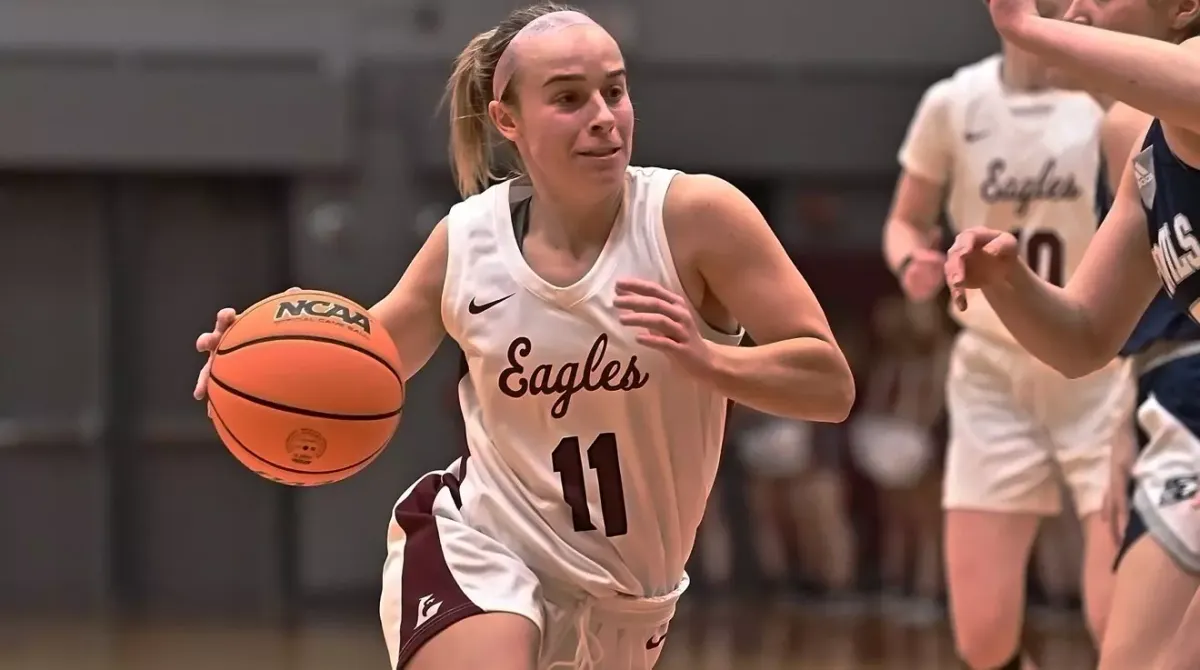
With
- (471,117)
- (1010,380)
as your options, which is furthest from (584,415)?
(1010,380)

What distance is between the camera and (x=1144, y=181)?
3.01 meters

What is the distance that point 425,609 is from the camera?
3057 millimetres

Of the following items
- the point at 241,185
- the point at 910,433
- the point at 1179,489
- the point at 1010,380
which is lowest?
the point at 910,433

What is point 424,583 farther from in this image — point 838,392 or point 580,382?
point 838,392

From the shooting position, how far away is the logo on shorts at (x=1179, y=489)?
10.7 feet

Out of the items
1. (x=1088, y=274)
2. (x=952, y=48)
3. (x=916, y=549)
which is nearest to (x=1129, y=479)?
(x=1088, y=274)

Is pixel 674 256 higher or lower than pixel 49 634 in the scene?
higher

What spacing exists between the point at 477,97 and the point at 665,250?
0.59m

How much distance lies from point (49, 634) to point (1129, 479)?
23.2 feet

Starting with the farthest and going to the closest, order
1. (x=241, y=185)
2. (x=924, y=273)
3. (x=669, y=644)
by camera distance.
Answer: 1. (x=241, y=185)
2. (x=669, y=644)
3. (x=924, y=273)

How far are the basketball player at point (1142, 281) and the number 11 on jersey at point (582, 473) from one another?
73 cm

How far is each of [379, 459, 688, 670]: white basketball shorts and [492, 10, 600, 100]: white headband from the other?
0.82m

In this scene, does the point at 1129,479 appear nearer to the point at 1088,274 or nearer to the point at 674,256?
the point at 1088,274

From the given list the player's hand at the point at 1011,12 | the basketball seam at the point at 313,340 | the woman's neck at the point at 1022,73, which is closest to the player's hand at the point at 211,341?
the basketball seam at the point at 313,340
